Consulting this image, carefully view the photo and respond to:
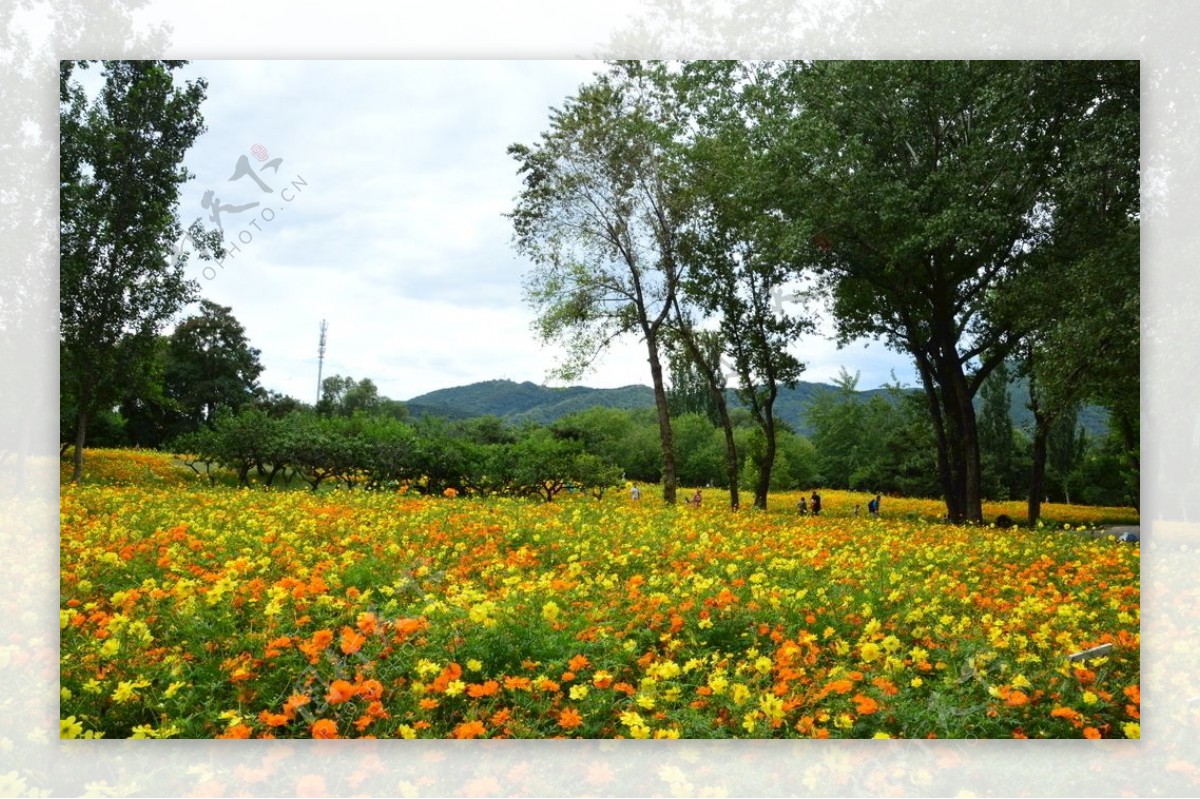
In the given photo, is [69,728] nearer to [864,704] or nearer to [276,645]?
[276,645]

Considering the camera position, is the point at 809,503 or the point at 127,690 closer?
the point at 127,690

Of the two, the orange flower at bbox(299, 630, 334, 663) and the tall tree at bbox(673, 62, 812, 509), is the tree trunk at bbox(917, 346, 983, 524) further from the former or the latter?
the orange flower at bbox(299, 630, 334, 663)

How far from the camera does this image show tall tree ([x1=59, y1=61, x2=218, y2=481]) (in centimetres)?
489

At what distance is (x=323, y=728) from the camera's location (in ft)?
10.1

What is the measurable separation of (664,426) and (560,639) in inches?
160

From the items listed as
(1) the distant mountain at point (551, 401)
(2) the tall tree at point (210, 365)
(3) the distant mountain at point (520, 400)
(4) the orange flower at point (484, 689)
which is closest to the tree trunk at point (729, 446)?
(1) the distant mountain at point (551, 401)

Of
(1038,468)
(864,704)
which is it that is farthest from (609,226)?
(864,704)

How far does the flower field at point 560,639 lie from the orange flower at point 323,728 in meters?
0.01

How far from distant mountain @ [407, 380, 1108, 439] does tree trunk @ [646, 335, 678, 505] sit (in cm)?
12

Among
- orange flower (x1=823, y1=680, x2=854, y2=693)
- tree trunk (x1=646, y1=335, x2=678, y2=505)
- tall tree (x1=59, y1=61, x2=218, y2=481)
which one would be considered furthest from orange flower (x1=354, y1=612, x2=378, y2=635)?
tree trunk (x1=646, y1=335, x2=678, y2=505)

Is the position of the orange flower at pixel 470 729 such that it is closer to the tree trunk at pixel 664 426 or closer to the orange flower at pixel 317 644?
the orange flower at pixel 317 644

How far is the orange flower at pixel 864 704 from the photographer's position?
3301 millimetres

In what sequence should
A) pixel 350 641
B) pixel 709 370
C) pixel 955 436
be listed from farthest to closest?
pixel 709 370, pixel 955 436, pixel 350 641

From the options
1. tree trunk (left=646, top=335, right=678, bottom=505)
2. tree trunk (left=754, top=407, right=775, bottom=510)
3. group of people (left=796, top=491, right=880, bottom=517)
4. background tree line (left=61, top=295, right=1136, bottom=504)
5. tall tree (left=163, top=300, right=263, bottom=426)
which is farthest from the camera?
tree trunk (left=754, top=407, right=775, bottom=510)
